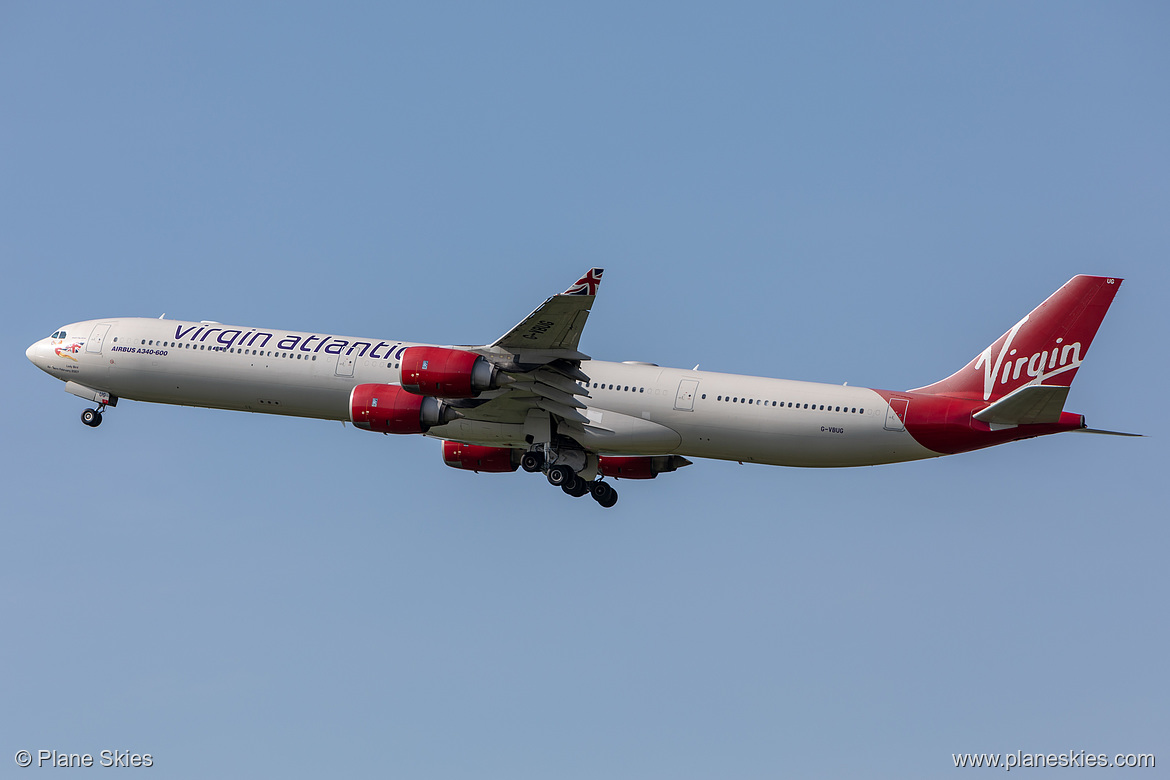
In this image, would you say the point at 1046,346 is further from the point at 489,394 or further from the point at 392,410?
the point at 392,410

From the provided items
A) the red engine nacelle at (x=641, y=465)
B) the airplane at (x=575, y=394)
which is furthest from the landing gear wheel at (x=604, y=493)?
the red engine nacelle at (x=641, y=465)

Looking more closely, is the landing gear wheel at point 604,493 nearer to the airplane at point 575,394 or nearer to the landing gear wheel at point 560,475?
the airplane at point 575,394

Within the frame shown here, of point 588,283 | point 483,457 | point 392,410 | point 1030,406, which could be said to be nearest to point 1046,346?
point 1030,406

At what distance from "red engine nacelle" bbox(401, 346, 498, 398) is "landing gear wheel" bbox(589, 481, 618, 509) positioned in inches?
427

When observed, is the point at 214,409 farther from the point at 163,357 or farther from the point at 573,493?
the point at 573,493

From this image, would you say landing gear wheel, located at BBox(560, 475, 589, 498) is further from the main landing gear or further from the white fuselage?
the white fuselage

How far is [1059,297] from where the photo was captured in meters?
43.5

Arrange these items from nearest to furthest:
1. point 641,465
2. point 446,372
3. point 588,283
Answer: point 588,283 < point 446,372 < point 641,465

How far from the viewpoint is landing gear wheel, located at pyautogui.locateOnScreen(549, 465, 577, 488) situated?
48500 millimetres

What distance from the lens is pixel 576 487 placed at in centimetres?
4938

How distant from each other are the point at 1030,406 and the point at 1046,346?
2.80 metres

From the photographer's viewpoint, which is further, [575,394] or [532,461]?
[532,461]

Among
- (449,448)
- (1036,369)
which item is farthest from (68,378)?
(1036,369)

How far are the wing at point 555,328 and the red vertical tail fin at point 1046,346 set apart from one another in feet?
45.3
